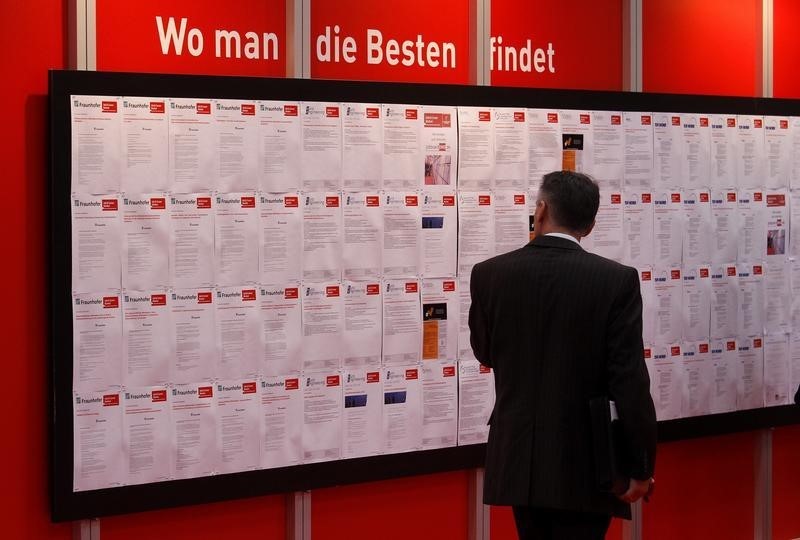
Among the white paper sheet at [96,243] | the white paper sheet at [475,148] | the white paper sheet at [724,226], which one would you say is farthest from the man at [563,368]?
the white paper sheet at [724,226]

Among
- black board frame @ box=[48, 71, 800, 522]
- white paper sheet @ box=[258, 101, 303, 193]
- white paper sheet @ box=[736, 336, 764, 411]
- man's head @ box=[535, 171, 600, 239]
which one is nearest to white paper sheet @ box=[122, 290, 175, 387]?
black board frame @ box=[48, 71, 800, 522]

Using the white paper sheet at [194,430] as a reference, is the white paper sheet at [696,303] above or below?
above

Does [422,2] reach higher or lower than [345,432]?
higher

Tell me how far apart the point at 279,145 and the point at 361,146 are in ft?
1.09

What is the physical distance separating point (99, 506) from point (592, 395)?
1.77 m

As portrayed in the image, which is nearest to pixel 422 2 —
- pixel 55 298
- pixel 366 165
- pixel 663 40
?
pixel 366 165

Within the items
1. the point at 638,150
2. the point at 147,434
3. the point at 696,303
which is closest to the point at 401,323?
the point at 147,434

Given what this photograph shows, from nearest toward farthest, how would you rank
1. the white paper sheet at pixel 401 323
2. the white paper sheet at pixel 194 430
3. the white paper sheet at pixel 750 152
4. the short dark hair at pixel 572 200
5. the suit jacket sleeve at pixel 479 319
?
1. the short dark hair at pixel 572 200
2. the suit jacket sleeve at pixel 479 319
3. the white paper sheet at pixel 194 430
4. the white paper sheet at pixel 401 323
5. the white paper sheet at pixel 750 152

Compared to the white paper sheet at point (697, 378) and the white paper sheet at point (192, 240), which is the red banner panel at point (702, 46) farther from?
the white paper sheet at point (192, 240)

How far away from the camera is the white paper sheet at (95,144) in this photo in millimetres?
3432

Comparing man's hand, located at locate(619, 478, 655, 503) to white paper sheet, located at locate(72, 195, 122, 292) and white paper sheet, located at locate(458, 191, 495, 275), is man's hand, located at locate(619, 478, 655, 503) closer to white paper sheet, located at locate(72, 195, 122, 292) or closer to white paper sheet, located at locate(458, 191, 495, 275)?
white paper sheet, located at locate(458, 191, 495, 275)

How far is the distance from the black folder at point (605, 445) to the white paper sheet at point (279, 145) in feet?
4.86

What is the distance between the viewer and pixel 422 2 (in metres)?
Result: 4.13

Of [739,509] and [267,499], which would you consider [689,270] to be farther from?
[267,499]
